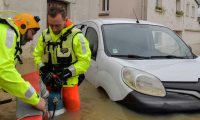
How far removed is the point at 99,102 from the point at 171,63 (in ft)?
4.05

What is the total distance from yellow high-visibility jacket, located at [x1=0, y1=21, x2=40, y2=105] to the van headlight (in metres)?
1.25

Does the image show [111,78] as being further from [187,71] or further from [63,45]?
[187,71]

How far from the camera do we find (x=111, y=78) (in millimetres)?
3078

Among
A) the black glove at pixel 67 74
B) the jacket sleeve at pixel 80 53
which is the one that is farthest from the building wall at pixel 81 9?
the black glove at pixel 67 74

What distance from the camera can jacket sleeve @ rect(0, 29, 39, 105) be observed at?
1898 mm

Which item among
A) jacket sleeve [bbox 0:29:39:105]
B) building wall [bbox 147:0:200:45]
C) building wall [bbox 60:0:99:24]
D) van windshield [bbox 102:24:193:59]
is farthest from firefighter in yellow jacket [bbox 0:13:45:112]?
building wall [bbox 147:0:200:45]

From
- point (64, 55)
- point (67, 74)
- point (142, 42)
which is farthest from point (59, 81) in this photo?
point (142, 42)

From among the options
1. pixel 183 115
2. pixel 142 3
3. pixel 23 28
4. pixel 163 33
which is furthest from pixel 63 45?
pixel 142 3

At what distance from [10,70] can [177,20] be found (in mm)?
20475

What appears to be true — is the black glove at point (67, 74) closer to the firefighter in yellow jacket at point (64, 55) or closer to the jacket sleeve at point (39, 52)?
the firefighter in yellow jacket at point (64, 55)

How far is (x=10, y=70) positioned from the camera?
1918mm

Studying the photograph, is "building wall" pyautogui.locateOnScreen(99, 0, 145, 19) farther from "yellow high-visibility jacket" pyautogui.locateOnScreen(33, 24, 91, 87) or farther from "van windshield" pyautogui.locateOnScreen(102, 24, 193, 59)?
"yellow high-visibility jacket" pyautogui.locateOnScreen(33, 24, 91, 87)

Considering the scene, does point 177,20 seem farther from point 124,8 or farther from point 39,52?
point 39,52

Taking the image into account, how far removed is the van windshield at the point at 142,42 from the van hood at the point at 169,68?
0.89 ft
